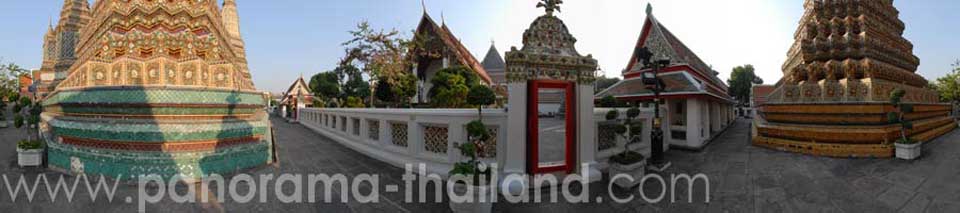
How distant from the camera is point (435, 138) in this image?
7375 millimetres

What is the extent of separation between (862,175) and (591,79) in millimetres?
5723

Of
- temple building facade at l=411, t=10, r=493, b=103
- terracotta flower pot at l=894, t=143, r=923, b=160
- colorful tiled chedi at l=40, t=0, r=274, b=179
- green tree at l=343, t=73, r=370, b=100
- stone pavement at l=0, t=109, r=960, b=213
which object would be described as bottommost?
stone pavement at l=0, t=109, r=960, b=213

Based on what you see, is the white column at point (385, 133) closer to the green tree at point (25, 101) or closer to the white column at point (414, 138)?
the white column at point (414, 138)

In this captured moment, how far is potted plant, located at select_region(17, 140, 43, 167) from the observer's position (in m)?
7.14

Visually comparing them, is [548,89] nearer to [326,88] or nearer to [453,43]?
[453,43]

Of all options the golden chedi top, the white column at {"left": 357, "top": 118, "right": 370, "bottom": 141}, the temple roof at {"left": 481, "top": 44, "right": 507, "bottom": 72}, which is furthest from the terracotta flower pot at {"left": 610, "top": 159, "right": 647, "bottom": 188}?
the temple roof at {"left": 481, "top": 44, "right": 507, "bottom": 72}

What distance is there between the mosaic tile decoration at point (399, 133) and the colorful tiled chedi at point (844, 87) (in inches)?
419

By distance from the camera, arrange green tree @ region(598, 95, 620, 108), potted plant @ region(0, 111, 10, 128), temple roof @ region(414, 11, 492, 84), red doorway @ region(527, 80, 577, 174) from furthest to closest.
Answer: temple roof @ region(414, 11, 492, 84), potted plant @ region(0, 111, 10, 128), green tree @ region(598, 95, 620, 108), red doorway @ region(527, 80, 577, 174)

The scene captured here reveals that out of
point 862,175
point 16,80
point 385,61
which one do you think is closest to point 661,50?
point 862,175

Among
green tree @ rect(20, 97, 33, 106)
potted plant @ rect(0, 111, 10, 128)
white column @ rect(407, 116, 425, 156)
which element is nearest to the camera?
white column @ rect(407, 116, 425, 156)

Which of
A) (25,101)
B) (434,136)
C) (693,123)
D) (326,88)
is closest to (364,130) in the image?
(434,136)

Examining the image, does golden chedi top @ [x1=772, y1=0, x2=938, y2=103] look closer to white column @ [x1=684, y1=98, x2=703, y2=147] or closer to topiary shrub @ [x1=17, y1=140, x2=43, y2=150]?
white column @ [x1=684, y1=98, x2=703, y2=147]

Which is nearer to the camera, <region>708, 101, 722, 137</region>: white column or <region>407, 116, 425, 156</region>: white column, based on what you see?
<region>407, 116, 425, 156</region>: white column

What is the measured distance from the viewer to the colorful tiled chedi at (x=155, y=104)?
237 inches
